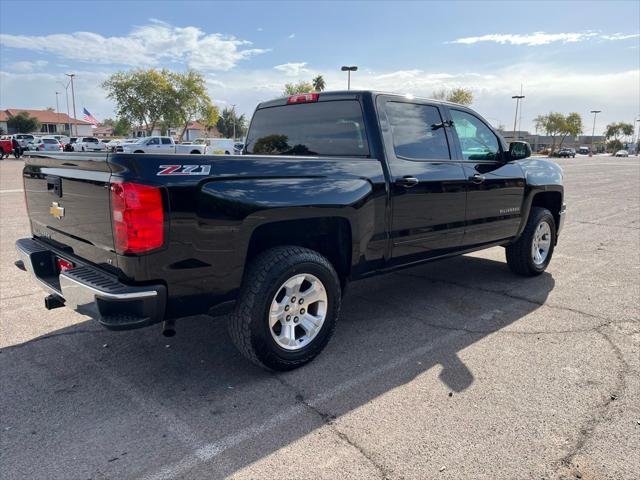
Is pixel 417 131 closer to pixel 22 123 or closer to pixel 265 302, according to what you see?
pixel 265 302

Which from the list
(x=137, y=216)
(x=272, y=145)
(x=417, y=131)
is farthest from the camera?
(x=272, y=145)

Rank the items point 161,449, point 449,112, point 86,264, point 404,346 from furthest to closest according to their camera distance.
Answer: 1. point 449,112
2. point 404,346
3. point 86,264
4. point 161,449

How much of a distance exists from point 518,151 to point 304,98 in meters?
2.34

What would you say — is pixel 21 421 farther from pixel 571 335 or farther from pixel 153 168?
pixel 571 335

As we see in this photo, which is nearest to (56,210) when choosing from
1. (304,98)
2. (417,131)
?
(304,98)

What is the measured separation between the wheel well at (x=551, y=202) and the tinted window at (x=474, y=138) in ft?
3.45

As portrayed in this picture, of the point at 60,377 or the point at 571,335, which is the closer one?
the point at 60,377

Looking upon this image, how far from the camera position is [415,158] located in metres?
4.13

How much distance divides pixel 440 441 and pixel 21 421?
2335 mm

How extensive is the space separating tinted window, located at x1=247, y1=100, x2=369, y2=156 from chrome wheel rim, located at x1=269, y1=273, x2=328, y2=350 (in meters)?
1.22

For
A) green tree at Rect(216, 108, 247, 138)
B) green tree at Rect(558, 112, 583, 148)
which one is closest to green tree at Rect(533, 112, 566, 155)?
green tree at Rect(558, 112, 583, 148)

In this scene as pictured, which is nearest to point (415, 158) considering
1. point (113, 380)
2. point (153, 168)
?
point (153, 168)

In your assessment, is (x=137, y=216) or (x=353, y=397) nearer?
(x=137, y=216)

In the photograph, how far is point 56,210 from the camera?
3.32 meters
